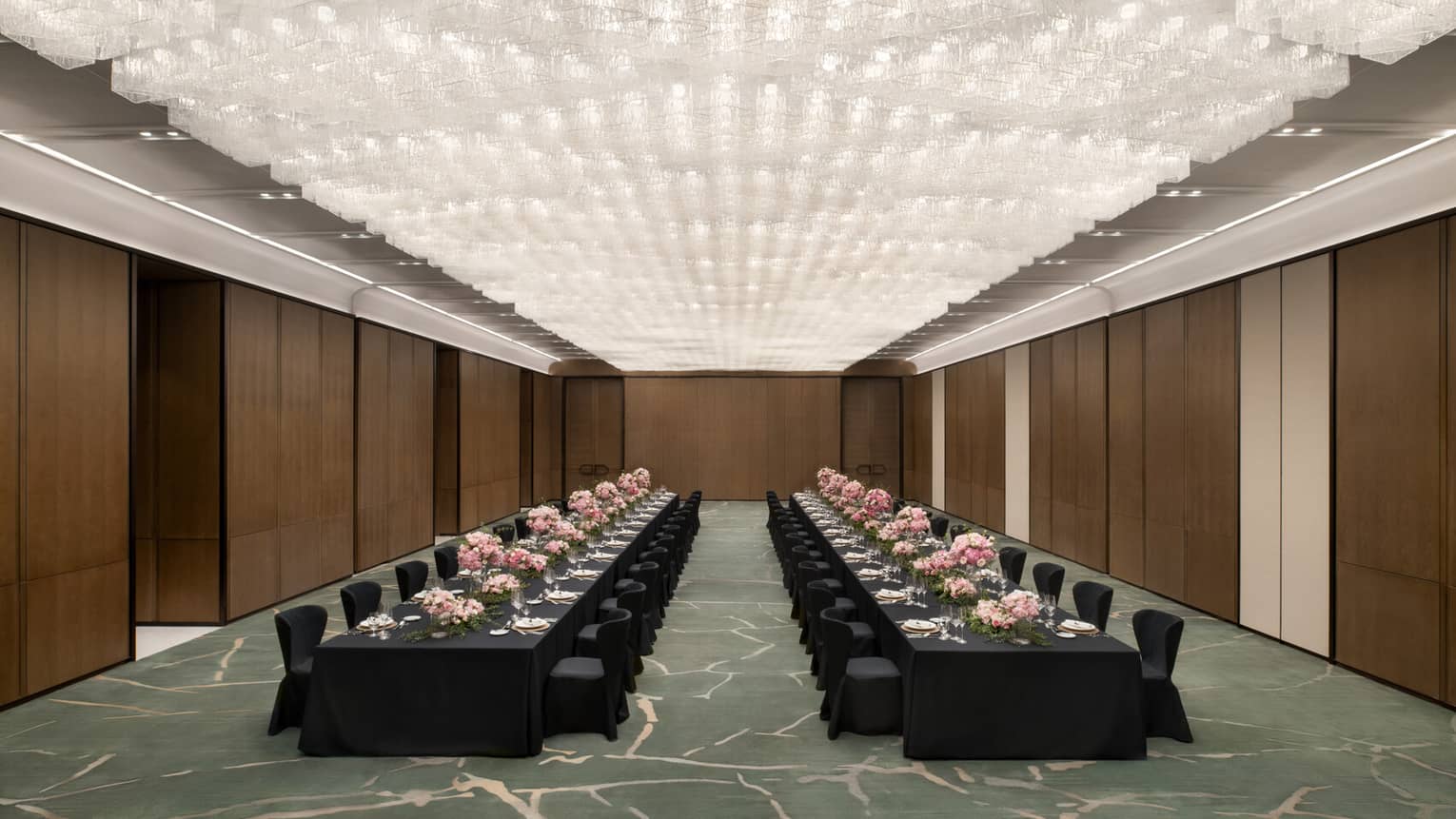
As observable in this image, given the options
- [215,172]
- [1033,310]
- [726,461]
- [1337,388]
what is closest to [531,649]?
[215,172]

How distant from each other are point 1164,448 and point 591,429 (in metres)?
17.9

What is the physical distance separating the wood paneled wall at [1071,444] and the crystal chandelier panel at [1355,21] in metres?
9.54

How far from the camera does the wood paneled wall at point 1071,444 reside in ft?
41.7

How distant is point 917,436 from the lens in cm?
2464

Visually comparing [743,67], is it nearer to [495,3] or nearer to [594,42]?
[594,42]

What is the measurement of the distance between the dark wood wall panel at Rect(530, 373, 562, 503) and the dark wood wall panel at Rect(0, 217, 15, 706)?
1661 cm

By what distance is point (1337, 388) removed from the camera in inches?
304

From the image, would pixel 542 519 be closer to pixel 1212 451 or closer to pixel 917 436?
pixel 1212 451

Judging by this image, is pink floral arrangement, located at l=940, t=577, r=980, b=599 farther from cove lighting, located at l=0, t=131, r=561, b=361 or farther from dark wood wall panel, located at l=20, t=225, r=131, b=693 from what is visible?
dark wood wall panel, located at l=20, t=225, r=131, b=693

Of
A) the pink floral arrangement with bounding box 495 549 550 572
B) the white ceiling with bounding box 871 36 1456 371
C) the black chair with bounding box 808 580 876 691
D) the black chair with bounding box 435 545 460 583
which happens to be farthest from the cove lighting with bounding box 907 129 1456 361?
the black chair with bounding box 435 545 460 583

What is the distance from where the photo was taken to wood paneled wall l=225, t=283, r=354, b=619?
31.2ft

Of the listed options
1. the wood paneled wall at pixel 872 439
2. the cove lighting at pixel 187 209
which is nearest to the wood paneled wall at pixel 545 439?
the wood paneled wall at pixel 872 439

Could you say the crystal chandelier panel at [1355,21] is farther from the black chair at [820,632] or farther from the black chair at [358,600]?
the black chair at [358,600]

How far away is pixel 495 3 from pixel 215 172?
5.08 metres
